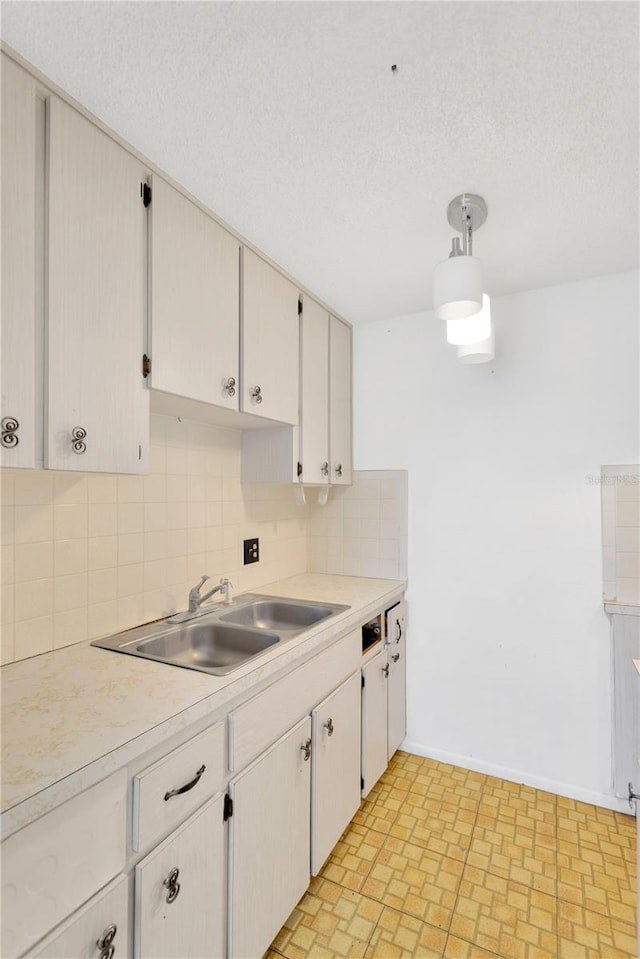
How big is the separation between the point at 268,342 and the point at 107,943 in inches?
68.5

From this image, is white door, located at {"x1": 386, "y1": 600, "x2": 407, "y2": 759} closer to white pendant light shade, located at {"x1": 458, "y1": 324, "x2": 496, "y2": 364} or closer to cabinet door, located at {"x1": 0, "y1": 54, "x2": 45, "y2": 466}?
white pendant light shade, located at {"x1": 458, "y1": 324, "x2": 496, "y2": 364}

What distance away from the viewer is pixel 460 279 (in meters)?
1.39

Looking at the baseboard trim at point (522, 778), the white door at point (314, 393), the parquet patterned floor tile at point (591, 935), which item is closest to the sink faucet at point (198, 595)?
the white door at point (314, 393)

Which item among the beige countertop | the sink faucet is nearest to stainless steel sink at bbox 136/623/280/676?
the sink faucet

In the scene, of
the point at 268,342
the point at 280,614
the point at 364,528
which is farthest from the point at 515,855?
the point at 268,342

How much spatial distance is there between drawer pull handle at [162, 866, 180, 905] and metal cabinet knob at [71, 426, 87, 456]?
3.15 ft

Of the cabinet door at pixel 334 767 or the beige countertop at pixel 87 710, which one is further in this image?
the cabinet door at pixel 334 767

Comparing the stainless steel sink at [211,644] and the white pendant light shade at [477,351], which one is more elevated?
the white pendant light shade at [477,351]

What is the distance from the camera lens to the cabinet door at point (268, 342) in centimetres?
175

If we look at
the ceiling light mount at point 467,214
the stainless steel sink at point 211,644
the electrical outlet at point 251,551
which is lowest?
the stainless steel sink at point 211,644

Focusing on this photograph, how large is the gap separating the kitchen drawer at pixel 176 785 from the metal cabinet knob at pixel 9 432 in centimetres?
73

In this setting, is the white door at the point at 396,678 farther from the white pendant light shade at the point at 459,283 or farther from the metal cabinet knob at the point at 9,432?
the metal cabinet knob at the point at 9,432

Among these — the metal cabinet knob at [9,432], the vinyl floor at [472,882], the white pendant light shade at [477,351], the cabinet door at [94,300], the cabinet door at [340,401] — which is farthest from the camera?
the cabinet door at [340,401]

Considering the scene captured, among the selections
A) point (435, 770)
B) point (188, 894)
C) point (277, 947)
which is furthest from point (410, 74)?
point (435, 770)
